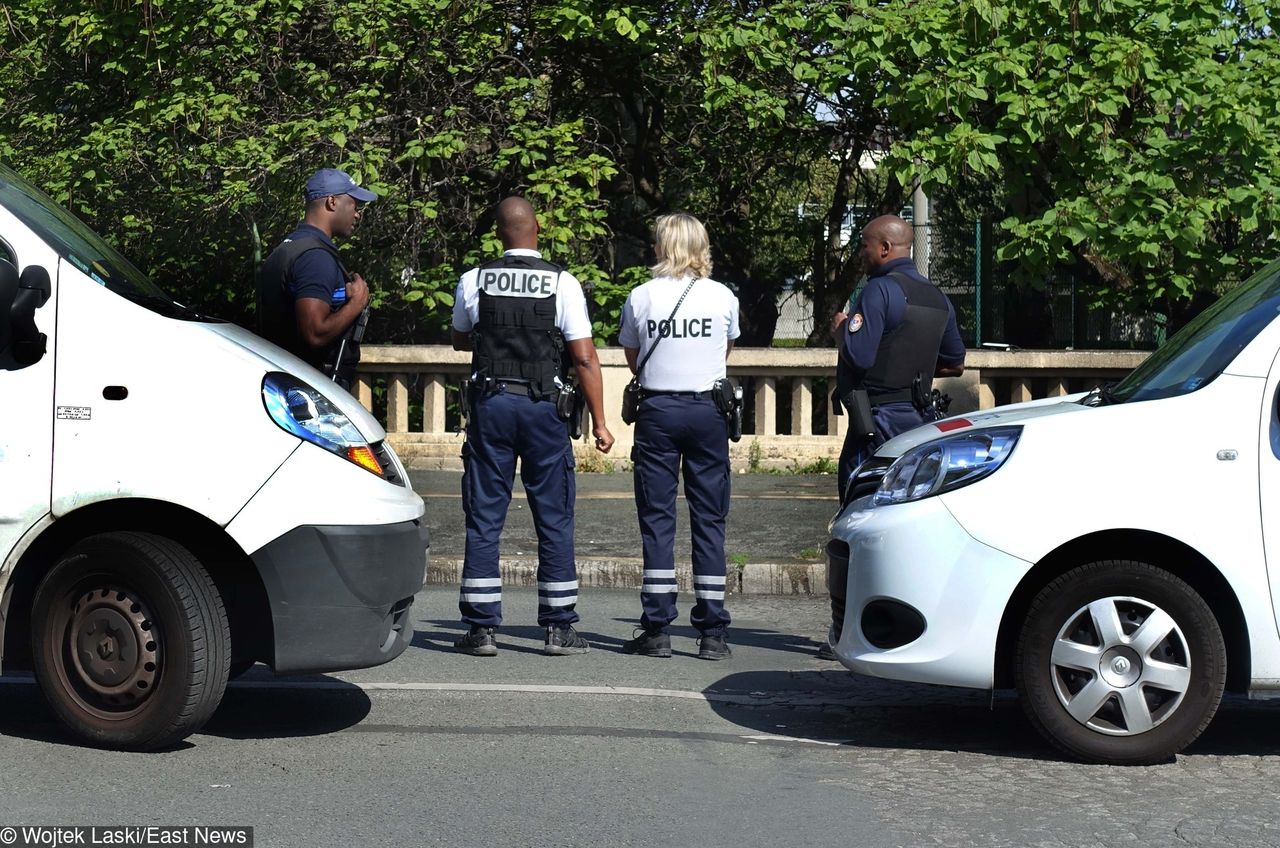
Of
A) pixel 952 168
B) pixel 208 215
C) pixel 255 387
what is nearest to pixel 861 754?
pixel 255 387

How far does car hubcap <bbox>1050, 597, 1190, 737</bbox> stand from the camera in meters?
4.86

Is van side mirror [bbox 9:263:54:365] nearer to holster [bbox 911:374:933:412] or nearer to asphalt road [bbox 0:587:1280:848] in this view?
asphalt road [bbox 0:587:1280:848]

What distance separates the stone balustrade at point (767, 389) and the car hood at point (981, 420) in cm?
726

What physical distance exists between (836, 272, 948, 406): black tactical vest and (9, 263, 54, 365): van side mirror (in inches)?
128

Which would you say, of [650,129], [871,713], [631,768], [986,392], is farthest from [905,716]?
[650,129]

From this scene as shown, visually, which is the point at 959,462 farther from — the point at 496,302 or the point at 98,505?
the point at 98,505

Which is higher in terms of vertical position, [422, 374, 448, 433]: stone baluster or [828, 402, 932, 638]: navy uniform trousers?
[422, 374, 448, 433]: stone baluster

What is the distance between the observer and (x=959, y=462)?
514 centimetres

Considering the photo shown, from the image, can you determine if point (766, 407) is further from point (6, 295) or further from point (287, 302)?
point (6, 295)

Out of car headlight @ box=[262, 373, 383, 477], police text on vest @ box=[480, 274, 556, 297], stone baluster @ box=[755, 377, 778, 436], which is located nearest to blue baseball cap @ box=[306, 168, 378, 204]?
police text on vest @ box=[480, 274, 556, 297]

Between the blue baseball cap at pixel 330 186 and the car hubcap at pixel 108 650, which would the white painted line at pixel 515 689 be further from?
the blue baseball cap at pixel 330 186

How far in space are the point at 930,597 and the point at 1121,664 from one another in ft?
1.96

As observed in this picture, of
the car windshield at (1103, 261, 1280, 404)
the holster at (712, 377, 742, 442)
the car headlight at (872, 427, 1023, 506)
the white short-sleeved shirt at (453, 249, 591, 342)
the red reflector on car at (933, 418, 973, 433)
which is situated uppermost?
the white short-sleeved shirt at (453, 249, 591, 342)

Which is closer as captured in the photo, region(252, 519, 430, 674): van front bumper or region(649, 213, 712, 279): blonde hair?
region(252, 519, 430, 674): van front bumper
